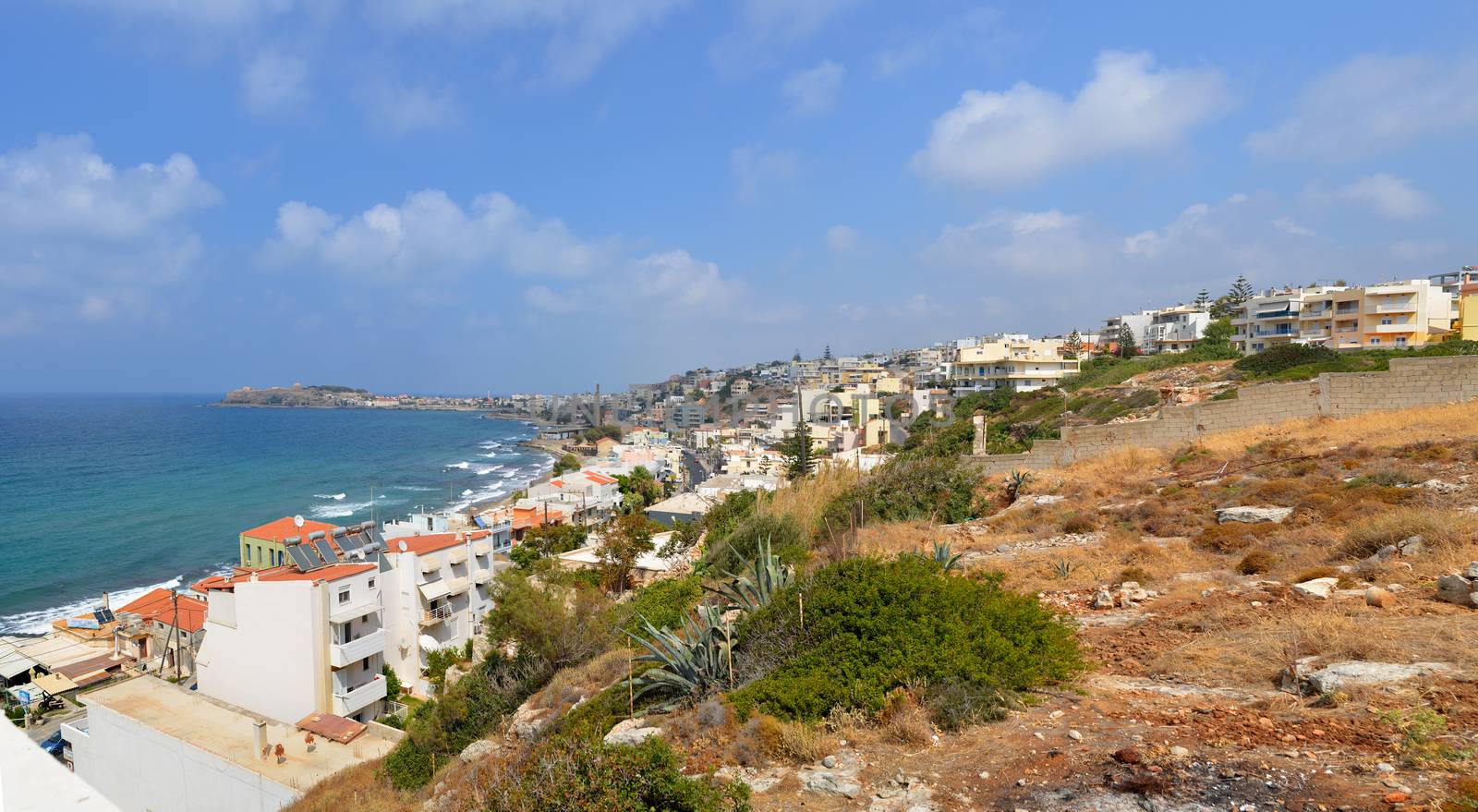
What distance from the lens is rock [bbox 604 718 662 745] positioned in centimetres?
480

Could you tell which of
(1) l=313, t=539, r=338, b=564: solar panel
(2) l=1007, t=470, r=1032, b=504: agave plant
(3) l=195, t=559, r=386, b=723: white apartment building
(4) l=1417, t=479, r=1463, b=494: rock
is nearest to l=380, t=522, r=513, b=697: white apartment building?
(3) l=195, t=559, r=386, b=723: white apartment building

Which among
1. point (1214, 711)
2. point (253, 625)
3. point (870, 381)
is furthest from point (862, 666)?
point (870, 381)

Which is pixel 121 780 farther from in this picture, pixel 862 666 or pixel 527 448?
pixel 527 448

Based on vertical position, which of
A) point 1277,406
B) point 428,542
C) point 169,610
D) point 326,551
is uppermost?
point 1277,406

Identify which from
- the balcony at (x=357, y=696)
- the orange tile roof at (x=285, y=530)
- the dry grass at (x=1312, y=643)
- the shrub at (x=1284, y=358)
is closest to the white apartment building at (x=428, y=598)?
the balcony at (x=357, y=696)

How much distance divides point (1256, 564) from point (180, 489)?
71643 mm

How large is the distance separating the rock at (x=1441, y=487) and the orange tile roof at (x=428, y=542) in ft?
71.9

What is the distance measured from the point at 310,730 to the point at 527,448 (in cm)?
7761

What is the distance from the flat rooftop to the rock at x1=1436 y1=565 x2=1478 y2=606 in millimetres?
16110

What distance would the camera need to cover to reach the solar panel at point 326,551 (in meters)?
22.2

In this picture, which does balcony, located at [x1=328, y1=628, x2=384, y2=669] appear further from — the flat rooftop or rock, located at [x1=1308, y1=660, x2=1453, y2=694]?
rock, located at [x1=1308, y1=660, x2=1453, y2=694]

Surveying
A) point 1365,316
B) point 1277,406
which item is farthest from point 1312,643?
point 1365,316

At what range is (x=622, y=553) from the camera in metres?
19.8

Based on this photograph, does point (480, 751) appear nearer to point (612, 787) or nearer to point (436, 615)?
point (612, 787)
